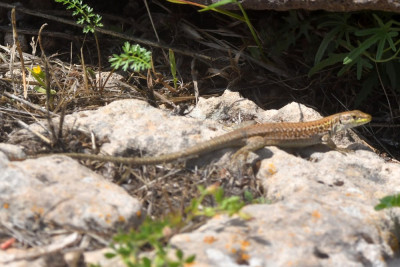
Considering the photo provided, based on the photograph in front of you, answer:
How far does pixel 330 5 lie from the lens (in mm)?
4535

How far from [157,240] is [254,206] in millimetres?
753

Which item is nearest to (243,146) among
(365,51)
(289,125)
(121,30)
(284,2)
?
(289,125)

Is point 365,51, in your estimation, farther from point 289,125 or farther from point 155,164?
point 155,164

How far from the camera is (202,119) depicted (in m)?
4.89

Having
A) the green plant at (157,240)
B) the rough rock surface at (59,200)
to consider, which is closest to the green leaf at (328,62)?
the green plant at (157,240)

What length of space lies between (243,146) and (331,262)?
5.12 feet

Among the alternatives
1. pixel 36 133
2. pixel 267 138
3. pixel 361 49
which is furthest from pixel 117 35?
pixel 361 49

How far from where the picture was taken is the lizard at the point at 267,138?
12.7 ft

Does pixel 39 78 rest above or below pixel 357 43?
below

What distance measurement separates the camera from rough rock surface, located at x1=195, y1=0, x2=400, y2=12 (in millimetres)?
4402

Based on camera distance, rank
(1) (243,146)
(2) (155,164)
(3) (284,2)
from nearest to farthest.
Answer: (2) (155,164), (1) (243,146), (3) (284,2)

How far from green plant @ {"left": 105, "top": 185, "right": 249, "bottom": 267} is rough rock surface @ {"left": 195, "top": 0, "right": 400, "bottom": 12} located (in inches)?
88.3

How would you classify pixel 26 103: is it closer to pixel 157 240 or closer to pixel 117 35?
pixel 117 35

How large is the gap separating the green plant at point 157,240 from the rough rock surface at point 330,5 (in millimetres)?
2243
